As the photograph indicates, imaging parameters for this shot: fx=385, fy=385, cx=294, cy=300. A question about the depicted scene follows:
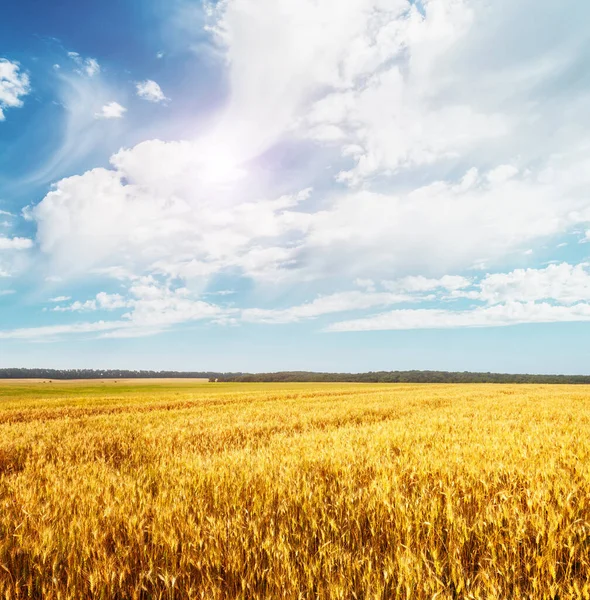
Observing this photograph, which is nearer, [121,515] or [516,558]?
[516,558]

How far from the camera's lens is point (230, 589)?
8.42 feet

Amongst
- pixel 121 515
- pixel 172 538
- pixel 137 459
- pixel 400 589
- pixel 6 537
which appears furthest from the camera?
pixel 137 459

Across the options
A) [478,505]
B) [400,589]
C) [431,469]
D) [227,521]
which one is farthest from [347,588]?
[431,469]

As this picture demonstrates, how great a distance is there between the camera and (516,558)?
115 inches

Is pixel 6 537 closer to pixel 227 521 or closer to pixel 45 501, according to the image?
pixel 45 501

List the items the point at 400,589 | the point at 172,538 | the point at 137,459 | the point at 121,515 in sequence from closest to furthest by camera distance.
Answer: the point at 400,589, the point at 172,538, the point at 121,515, the point at 137,459

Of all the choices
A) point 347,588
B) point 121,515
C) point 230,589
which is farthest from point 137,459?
point 347,588

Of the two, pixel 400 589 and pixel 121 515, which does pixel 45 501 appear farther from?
pixel 400 589

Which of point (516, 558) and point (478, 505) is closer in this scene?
point (516, 558)

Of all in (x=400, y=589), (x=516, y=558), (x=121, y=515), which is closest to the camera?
(x=400, y=589)

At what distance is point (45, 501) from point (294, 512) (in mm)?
2903

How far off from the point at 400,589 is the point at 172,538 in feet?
5.89

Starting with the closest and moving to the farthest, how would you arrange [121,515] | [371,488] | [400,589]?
[400,589]
[121,515]
[371,488]

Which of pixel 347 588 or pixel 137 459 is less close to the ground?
pixel 347 588
